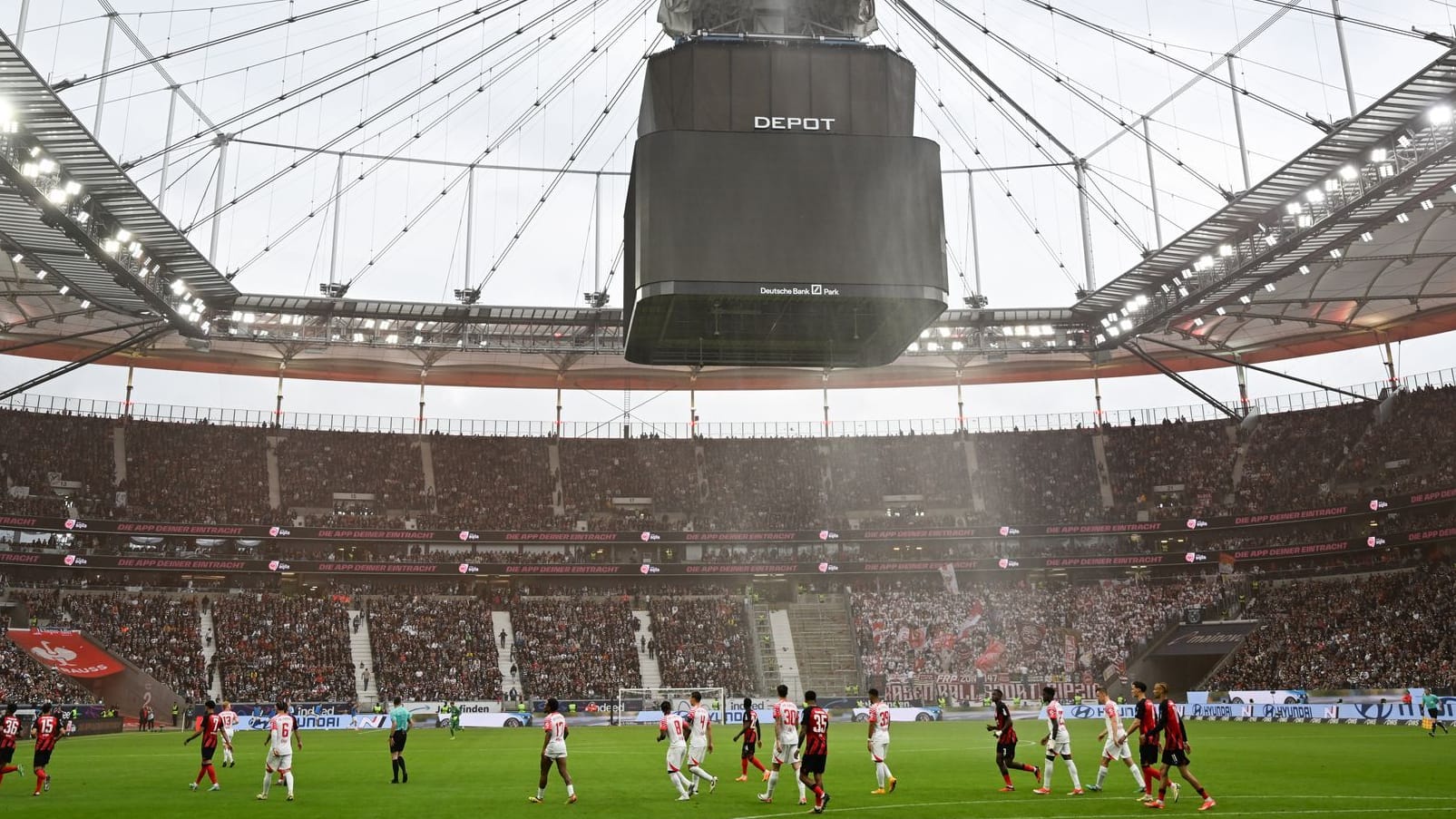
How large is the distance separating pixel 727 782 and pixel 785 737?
316cm

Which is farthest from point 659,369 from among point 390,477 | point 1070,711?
point 1070,711

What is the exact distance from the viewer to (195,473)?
69.4m

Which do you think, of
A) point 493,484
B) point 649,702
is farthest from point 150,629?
point 649,702

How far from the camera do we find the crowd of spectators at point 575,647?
202 feet

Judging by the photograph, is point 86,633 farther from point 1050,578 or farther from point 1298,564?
point 1298,564

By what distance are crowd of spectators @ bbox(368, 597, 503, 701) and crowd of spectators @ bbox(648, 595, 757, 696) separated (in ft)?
32.6

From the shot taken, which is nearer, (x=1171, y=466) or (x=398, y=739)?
(x=398, y=739)

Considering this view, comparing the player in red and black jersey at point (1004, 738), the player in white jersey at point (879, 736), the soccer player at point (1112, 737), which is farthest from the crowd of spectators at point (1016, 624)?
the player in white jersey at point (879, 736)

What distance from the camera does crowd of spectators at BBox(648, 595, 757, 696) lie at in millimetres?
63781

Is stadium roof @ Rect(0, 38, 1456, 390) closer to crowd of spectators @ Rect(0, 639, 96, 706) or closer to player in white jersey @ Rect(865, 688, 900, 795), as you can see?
crowd of spectators @ Rect(0, 639, 96, 706)

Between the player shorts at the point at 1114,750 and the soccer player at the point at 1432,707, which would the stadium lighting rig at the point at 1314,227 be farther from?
the player shorts at the point at 1114,750

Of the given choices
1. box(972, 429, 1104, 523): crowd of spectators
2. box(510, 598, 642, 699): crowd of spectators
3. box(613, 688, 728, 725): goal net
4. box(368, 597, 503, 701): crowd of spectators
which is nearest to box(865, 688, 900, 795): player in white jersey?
box(613, 688, 728, 725): goal net

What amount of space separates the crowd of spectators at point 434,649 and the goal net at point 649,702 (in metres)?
7.72

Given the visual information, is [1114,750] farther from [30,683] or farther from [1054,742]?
[30,683]
